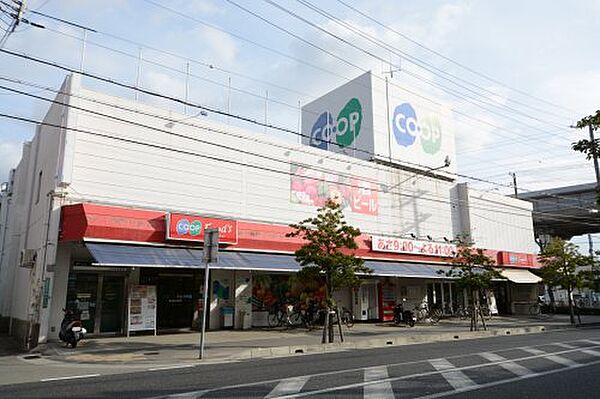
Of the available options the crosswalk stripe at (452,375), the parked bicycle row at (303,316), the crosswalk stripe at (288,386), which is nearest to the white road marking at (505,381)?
the crosswalk stripe at (452,375)

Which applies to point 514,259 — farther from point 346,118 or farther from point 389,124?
point 346,118

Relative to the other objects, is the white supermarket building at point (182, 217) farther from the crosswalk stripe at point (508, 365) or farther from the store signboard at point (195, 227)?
the crosswalk stripe at point (508, 365)

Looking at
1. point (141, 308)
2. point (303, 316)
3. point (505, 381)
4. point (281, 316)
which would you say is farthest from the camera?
point (303, 316)

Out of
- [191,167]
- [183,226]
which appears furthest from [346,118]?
[183,226]

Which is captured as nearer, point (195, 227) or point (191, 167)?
point (195, 227)

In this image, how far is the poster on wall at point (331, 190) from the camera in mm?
22828

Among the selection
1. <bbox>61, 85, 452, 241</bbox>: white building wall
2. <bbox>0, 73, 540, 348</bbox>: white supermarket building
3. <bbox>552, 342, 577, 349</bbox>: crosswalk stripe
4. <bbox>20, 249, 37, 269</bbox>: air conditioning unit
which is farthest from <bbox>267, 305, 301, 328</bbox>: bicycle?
<bbox>552, 342, 577, 349</bbox>: crosswalk stripe

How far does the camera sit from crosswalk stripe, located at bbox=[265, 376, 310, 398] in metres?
7.39

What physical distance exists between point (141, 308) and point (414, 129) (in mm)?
22378

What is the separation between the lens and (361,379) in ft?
28.5

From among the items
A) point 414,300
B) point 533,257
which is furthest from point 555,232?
point 414,300

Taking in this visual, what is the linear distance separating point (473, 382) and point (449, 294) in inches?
932

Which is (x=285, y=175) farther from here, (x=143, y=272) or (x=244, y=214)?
(x=143, y=272)

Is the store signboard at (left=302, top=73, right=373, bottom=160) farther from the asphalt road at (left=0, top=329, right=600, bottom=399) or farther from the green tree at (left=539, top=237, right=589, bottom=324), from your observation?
the asphalt road at (left=0, top=329, right=600, bottom=399)
